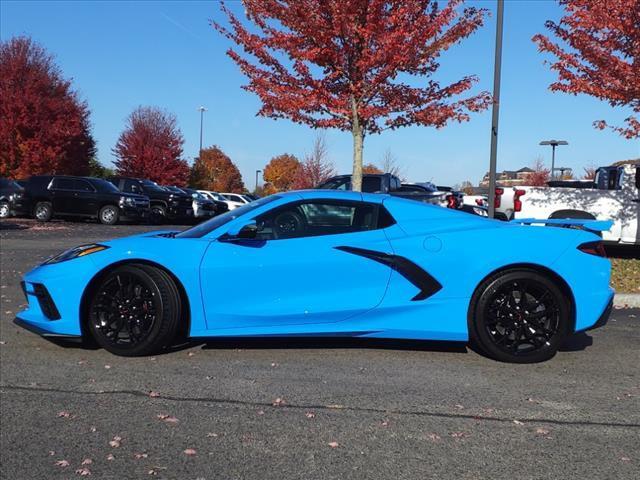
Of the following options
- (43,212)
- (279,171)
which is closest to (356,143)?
(43,212)

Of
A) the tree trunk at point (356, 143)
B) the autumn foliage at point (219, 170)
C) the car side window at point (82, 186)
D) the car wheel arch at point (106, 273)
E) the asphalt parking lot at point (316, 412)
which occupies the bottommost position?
the asphalt parking lot at point (316, 412)

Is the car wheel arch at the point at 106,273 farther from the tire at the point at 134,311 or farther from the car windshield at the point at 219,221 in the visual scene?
the car windshield at the point at 219,221

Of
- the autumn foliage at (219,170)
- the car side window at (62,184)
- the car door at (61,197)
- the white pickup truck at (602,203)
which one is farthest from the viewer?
the autumn foliage at (219,170)

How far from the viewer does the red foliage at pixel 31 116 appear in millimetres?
29188

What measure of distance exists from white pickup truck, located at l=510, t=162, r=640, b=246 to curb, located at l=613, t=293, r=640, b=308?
464 cm

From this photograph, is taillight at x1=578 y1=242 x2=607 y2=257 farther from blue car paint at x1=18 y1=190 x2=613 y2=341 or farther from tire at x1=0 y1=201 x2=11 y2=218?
tire at x1=0 y1=201 x2=11 y2=218

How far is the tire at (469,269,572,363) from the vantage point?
462cm

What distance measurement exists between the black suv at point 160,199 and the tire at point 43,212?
3624 mm

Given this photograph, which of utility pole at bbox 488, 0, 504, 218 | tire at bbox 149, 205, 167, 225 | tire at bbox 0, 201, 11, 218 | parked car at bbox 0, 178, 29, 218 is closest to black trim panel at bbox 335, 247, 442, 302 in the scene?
utility pole at bbox 488, 0, 504, 218

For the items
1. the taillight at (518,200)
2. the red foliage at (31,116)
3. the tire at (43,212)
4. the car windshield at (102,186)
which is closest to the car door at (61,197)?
the tire at (43,212)

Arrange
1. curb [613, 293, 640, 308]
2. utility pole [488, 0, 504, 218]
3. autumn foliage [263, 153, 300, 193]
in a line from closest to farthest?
curb [613, 293, 640, 308], utility pole [488, 0, 504, 218], autumn foliage [263, 153, 300, 193]

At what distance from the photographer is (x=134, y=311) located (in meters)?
4.66

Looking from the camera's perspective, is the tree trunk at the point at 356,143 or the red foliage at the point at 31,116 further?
the red foliage at the point at 31,116

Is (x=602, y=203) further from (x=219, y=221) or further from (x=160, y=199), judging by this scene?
(x=160, y=199)
